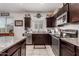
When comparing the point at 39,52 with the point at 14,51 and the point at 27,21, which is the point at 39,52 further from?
the point at 27,21

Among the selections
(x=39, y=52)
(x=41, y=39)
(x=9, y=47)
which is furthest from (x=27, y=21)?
(x=9, y=47)

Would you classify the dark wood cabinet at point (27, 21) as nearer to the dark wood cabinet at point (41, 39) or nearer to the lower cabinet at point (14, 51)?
the dark wood cabinet at point (41, 39)

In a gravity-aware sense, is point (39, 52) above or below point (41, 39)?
below

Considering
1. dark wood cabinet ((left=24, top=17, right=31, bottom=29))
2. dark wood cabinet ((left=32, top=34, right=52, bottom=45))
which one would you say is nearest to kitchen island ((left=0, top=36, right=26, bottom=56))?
dark wood cabinet ((left=32, top=34, right=52, bottom=45))

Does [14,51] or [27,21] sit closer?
[14,51]

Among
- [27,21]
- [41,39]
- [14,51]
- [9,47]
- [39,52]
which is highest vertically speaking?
[27,21]

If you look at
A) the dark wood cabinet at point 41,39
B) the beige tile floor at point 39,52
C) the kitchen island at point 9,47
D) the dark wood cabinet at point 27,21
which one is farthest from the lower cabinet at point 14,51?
the dark wood cabinet at point 27,21

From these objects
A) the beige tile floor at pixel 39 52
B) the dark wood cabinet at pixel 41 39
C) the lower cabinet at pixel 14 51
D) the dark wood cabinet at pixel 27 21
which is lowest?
the beige tile floor at pixel 39 52

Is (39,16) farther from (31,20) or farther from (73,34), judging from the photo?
(73,34)

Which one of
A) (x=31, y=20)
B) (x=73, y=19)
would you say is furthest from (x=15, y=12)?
(x=73, y=19)

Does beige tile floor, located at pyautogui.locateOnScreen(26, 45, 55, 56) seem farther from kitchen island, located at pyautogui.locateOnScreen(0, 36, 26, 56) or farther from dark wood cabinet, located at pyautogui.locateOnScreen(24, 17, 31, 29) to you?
dark wood cabinet, located at pyautogui.locateOnScreen(24, 17, 31, 29)

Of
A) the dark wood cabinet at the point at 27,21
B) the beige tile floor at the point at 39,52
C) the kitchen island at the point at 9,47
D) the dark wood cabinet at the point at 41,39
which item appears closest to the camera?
the kitchen island at the point at 9,47

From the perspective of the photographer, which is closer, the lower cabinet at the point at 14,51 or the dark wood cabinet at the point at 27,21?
the lower cabinet at the point at 14,51

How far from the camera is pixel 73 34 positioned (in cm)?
336
